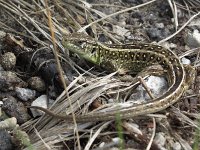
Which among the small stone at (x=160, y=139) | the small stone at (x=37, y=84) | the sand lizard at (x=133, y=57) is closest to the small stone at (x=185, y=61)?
the sand lizard at (x=133, y=57)

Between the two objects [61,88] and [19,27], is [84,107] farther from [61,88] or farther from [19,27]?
[19,27]

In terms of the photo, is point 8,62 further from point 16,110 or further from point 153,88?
point 153,88

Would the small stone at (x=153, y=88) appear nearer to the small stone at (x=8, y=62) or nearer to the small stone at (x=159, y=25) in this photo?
the small stone at (x=159, y=25)

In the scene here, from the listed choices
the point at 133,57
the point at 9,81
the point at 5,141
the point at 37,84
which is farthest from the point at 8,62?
the point at 133,57

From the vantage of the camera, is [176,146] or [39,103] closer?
[176,146]

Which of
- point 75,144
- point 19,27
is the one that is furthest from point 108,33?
point 75,144

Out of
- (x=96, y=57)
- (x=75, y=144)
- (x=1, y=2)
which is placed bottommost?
(x=75, y=144)

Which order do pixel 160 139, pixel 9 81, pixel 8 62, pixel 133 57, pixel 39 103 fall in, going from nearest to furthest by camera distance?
pixel 160 139 < pixel 39 103 < pixel 9 81 < pixel 8 62 < pixel 133 57

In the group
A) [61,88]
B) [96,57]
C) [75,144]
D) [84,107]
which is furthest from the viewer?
[96,57]

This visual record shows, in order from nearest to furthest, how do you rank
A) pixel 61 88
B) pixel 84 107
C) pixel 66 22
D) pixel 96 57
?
pixel 84 107
pixel 61 88
pixel 96 57
pixel 66 22
